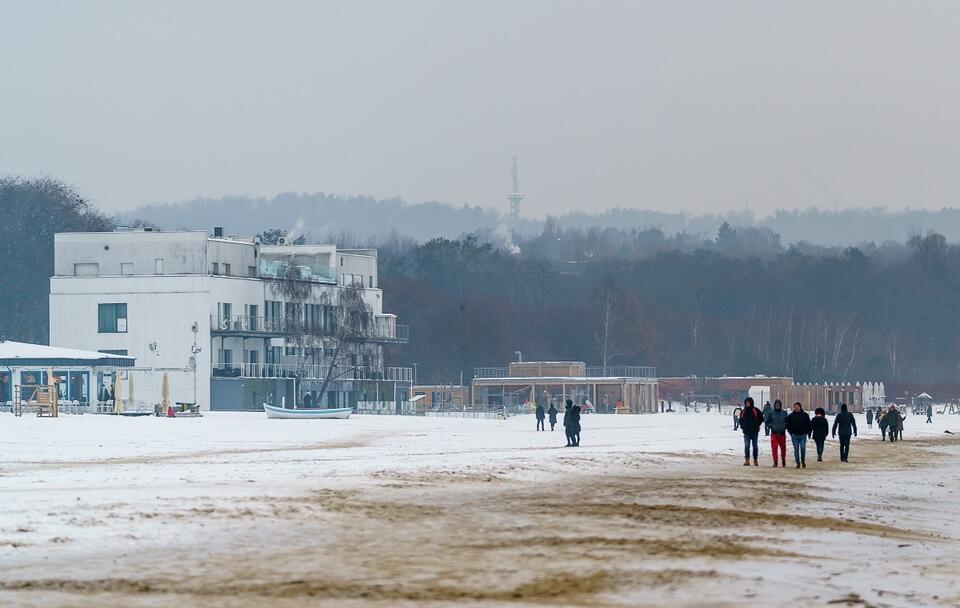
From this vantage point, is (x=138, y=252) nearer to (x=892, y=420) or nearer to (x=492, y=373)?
(x=492, y=373)

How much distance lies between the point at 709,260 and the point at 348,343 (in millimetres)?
95623

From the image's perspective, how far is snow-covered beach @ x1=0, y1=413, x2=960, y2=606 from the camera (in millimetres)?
16328

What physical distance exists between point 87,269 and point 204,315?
8275mm

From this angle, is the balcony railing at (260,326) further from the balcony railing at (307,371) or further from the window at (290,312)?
the balcony railing at (307,371)

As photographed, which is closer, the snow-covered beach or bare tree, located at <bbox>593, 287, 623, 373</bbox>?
the snow-covered beach

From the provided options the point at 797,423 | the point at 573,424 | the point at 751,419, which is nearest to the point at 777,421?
the point at 797,423

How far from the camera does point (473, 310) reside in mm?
155125

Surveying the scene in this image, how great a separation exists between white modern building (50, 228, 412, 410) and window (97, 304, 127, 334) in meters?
0.05

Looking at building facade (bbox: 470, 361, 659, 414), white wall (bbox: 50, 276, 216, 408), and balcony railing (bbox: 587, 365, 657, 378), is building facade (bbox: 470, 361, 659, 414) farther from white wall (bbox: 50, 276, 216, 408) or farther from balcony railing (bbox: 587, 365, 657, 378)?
white wall (bbox: 50, 276, 216, 408)

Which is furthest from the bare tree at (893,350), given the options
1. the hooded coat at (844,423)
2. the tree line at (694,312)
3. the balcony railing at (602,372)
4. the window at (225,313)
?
the hooded coat at (844,423)

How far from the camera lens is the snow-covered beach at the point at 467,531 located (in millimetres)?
16328

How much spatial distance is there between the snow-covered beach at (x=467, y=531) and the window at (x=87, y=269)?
196 ft

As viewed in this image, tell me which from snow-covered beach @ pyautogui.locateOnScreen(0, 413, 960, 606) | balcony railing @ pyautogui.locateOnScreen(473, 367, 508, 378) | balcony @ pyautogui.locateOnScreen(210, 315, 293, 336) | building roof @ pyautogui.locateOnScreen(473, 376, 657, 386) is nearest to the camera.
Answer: snow-covered beach @ pyautogui.locateOnScreen(0, 413, 960, 606)

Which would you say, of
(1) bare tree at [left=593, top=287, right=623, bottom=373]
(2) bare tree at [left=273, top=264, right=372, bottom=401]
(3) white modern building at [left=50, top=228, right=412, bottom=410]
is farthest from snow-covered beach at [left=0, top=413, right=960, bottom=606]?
(1) bare tree at [left=593, top=287, right=623, bottom=373]
